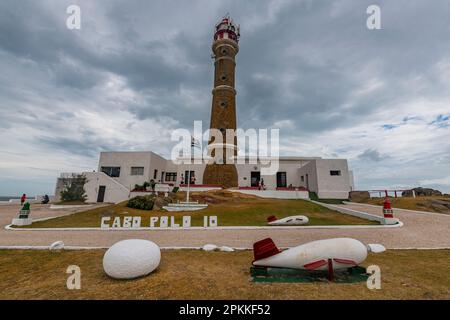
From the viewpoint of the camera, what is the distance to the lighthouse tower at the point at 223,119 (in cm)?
3431

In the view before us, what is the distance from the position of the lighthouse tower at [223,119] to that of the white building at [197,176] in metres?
2.82

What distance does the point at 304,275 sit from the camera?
5738 mm

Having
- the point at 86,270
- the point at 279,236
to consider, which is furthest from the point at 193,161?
the point at 86,270

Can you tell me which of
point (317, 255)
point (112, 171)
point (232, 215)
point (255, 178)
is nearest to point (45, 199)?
point (112, 171)

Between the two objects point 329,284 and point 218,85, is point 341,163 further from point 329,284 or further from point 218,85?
point 329,284

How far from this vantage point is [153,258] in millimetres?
5562

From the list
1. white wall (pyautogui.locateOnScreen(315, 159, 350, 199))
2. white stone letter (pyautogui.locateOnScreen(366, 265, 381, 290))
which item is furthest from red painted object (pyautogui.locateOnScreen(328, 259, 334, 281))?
white wall (pyautogui.locateOnScreen(315, 159, 350, 199))

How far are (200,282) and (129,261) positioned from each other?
5.95ft

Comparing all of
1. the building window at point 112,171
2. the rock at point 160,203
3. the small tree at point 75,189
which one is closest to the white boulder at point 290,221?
the rock at point 160,203

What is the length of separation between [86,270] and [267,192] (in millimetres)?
26941

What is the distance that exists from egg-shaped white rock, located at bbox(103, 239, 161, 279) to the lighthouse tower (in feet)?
92.0

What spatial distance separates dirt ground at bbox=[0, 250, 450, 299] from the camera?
4.41 metres

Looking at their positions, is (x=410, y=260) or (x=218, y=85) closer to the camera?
(x=410, y=260)

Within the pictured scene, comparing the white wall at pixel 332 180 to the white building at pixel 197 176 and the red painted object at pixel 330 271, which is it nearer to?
the white building at pixel 197 176
